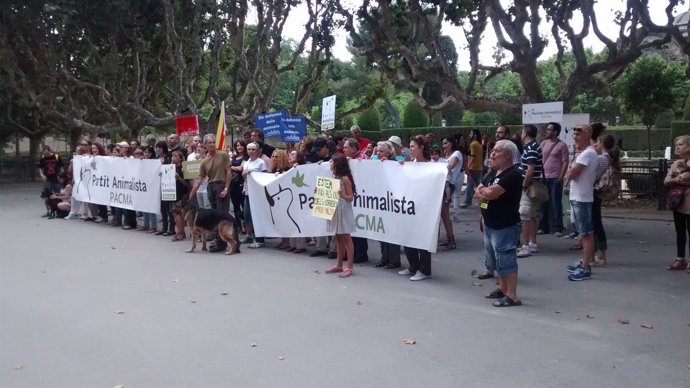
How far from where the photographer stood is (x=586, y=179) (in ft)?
27.8

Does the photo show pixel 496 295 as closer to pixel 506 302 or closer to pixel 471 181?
pixel 506 302

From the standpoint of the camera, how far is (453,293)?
26.0 feet

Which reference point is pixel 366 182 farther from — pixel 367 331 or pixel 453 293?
pixel 367 331

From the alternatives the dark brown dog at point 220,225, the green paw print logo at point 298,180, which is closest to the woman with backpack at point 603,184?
the green paw print logo at point 298,180

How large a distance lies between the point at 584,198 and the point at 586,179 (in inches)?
9.6

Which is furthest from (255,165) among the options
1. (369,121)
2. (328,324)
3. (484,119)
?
(484,119)

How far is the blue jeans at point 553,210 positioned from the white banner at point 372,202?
342 centimetres

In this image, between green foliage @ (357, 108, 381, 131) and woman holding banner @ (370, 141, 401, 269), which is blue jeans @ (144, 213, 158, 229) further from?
green foliage @ (357, 108, 381, 131)

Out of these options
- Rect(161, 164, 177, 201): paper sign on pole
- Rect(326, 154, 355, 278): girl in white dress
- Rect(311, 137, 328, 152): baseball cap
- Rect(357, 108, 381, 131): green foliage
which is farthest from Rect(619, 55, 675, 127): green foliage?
Rect(357, 108, 381, 131): green foliage

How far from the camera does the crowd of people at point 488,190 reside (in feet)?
23.5

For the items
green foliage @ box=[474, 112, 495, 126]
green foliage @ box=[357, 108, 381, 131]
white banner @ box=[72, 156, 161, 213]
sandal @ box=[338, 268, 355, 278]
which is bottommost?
sandal @ box=[338, 268, 355, 278]

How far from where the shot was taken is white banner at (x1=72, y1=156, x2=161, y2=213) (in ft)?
44.7

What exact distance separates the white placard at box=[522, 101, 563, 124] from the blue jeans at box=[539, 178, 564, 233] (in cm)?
115

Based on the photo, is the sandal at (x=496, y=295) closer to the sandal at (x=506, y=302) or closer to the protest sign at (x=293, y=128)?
the sandal at (x=506, y=302)
